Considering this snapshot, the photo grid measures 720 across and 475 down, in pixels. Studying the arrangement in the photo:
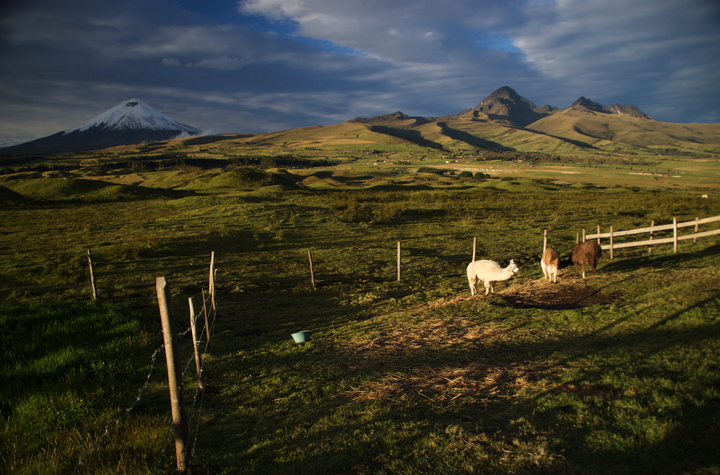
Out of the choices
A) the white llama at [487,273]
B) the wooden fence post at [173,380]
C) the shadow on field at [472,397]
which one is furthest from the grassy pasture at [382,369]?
the white llama at [487,273]

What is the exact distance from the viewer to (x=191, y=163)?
135 metres

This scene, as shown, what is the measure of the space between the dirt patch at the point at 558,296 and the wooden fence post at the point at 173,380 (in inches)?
412

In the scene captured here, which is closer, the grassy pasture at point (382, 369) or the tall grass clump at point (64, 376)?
the grassy pasture at point (382, 369)

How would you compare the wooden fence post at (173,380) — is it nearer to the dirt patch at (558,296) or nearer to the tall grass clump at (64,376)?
the tall grass clump at (64,376)

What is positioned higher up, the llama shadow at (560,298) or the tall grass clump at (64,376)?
the tall grass clump at (64,376)

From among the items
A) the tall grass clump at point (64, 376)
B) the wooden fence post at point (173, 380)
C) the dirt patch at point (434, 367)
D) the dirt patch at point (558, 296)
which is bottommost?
the dirt patch at point (558, 296)

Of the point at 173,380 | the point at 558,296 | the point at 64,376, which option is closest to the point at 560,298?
the point at 558,296

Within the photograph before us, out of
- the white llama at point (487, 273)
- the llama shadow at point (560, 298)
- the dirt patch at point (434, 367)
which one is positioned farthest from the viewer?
the white llama at point (487, 273)

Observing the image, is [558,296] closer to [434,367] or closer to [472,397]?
[434,367]

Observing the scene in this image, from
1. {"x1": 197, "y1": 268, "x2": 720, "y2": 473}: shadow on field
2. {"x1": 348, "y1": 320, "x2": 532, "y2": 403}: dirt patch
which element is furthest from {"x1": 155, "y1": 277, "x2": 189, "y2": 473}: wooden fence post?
{"x1": 348, "y1": 320, "x2": 532, "y2": 403}: dirt patch

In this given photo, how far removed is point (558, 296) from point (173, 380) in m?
12.2

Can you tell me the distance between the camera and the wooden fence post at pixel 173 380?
457cm

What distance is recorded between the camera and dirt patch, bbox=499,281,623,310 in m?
12.0

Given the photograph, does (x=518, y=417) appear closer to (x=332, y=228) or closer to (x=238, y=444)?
(x=238, y=444)
